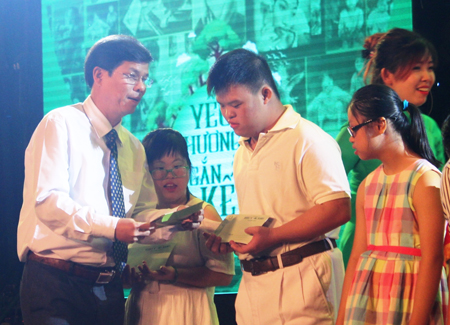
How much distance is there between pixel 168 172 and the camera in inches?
94.4

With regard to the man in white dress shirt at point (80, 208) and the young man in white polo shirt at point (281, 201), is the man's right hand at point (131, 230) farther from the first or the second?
the young man in white polo shirt at point (281, 201)

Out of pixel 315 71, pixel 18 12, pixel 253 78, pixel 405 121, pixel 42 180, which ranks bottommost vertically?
pixel 42 180

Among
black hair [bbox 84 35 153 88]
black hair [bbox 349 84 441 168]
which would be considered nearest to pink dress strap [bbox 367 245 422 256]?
black hair [bbox 349 84 441 168]

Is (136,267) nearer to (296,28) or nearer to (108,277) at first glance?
(108,277)

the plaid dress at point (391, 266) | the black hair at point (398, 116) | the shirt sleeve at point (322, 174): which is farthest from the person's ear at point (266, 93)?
the plaid dress at point (391, 266)

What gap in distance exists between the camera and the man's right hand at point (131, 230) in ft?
6.23

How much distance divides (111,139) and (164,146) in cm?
31

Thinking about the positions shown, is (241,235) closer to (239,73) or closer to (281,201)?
(281,201)

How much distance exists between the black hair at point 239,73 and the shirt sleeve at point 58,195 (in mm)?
740

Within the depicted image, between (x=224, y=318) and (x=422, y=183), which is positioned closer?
(x=422, y=183)

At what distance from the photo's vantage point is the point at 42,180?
6.48 feet

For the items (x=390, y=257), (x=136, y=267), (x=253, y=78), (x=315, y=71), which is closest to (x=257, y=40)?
(x=315, y=71)

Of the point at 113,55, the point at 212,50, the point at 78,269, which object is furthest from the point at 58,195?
the point at 212,50

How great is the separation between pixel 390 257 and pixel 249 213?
24.7 inches
